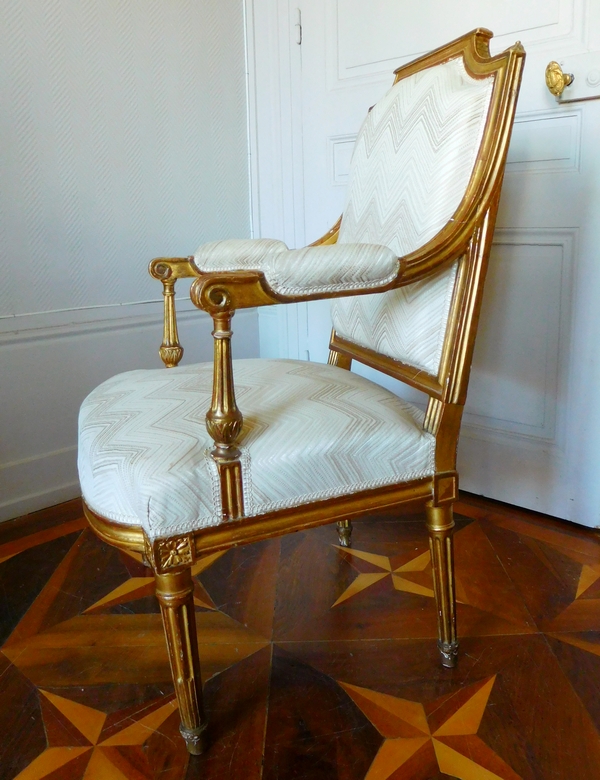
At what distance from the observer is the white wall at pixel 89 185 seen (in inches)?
57.9

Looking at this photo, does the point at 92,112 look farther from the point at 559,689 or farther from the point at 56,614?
the point at 559,689

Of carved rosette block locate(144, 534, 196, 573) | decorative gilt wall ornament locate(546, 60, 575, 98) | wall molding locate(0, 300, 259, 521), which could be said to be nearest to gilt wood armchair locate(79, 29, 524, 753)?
carved rosette block locate(144, 534, 196, 573)

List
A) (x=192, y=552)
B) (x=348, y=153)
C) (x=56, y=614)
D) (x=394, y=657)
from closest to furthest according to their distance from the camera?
(x=192, y=552) < (x=394, y=657) < (x=56, y=614) < (x=348, y=153)

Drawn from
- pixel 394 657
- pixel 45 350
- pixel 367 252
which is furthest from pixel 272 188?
pixel 394 657

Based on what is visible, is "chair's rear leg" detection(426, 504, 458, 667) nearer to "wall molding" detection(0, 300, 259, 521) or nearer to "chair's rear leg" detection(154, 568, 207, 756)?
"chair's rear leg" detection(154, 568, 207, 756)

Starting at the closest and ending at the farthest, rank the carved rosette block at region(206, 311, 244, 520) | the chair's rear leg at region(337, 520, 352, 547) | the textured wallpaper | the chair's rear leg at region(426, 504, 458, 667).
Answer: the carved rosette block at region(206, 311, 244, 520) < the chair's rear leg at region(426, 504, 458, 667) < the chair's rear leg at region(337, 520, 352, 547) < the textured wallpaper

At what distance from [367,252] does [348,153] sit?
103 centimetres

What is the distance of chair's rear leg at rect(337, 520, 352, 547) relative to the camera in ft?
4.44

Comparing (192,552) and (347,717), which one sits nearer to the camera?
(192,552)

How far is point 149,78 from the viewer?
1.66 meters

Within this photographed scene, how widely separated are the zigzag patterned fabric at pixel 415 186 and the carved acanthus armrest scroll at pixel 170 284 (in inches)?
11.5

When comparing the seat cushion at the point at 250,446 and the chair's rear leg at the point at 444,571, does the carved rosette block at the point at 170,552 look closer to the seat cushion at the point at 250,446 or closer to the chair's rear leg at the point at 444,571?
the seat cushion at the point at 250,446

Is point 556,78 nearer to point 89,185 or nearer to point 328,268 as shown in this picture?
point 328,268

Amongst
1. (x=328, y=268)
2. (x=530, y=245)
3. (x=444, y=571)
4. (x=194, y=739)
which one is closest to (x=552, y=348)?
(x=530, y=245)
